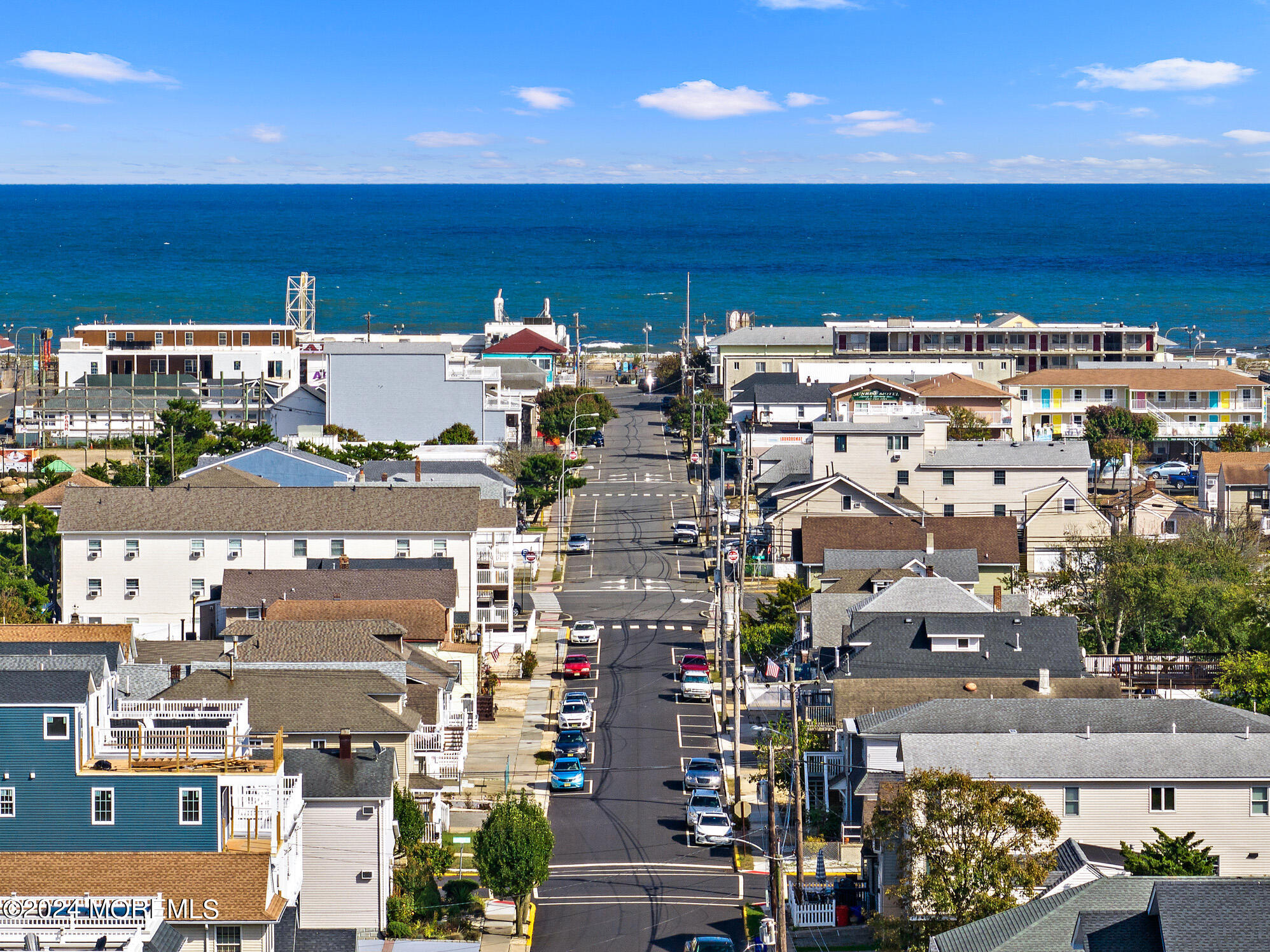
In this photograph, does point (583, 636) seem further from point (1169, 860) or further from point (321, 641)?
point (1169, 860)

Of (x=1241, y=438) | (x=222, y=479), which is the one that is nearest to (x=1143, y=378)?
(x=1241, y=438)

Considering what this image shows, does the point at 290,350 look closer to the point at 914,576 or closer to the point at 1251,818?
the point at 914,576

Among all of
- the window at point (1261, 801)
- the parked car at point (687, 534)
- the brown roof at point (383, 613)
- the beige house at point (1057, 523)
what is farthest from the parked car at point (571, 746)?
the parked car at point (687, 534)

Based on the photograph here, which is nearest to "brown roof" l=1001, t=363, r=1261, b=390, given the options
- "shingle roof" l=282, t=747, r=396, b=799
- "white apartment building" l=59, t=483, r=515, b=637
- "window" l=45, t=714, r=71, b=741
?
"white apartment building" l=59, t=483, r=515, b=637

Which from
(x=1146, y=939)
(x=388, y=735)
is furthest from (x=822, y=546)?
(x=1146, y=939)

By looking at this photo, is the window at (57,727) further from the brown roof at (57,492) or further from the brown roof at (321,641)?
the brown roof at (57,492)

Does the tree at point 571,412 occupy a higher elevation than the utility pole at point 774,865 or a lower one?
higher
